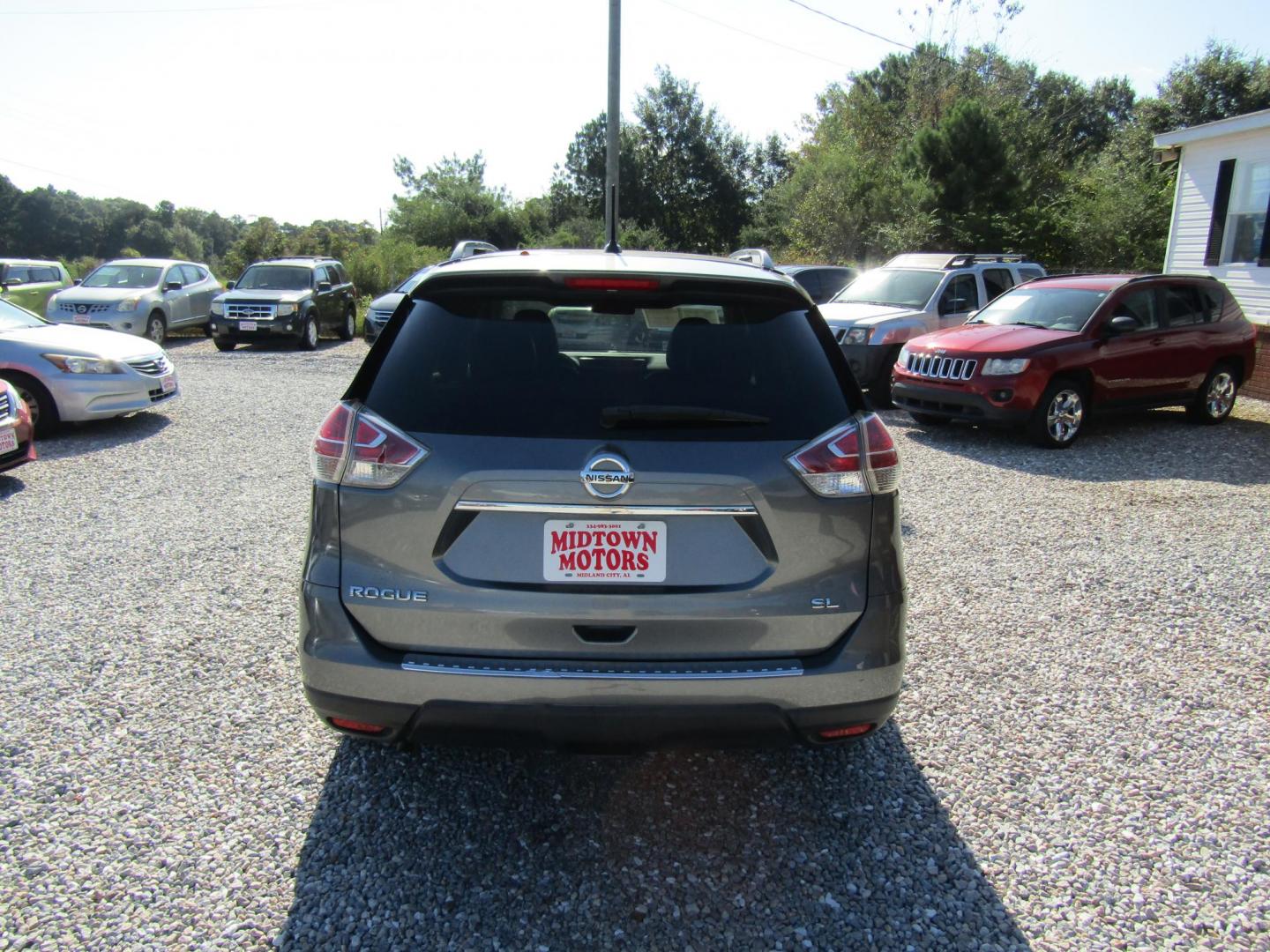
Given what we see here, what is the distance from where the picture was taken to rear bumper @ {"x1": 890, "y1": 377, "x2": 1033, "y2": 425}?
9.10 meters

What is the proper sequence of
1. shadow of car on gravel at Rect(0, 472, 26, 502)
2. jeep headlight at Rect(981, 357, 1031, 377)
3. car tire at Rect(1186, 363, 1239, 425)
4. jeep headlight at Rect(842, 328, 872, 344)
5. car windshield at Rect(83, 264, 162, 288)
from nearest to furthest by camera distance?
shadow of car on gravel at Rect(0, 472, 26, 502)
jeep headlight at Rect(981, 357, 1031, 377)
car tire at Rect(1186, 363, 1239, 425)
jeep headlight at Rect(842, 328, 872, 344)
car windshield at Rect(83, 264, 162, 288)

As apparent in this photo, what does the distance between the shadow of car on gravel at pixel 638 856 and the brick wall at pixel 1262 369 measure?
12.3 m

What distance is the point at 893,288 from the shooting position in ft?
41.9

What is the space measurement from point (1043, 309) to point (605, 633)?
9.36 meters

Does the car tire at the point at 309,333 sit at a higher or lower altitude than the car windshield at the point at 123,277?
lower

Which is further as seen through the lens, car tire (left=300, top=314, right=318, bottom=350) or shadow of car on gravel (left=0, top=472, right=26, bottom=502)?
car tire (left=300, top=314, right=318, bottom=350)

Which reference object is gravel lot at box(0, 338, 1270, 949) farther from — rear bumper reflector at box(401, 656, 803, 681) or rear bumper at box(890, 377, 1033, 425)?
rear bumper at box(890, 377, 1033, 425)

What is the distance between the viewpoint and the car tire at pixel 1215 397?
10.6 meters

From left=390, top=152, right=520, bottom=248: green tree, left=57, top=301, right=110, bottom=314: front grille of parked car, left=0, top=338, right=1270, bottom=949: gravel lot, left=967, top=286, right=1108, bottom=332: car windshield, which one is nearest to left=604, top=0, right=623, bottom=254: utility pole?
left=967, top=286, right=1108, bottom=332: car windshield

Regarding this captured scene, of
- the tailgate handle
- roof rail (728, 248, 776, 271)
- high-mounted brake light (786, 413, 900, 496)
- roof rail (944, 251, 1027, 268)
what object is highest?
roof rail (944, 251, 1027, 268)

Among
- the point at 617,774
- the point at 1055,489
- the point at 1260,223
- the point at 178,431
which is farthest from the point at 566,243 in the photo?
the point at 617,774

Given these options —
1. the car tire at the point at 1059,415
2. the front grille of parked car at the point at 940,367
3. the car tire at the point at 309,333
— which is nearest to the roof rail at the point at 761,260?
the front grille of parked car at the point at 940,367

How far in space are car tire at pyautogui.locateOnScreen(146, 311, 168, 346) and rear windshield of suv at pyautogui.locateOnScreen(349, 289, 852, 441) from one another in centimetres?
1789

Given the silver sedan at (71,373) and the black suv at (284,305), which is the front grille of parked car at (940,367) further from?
the black suv at (284,305)
